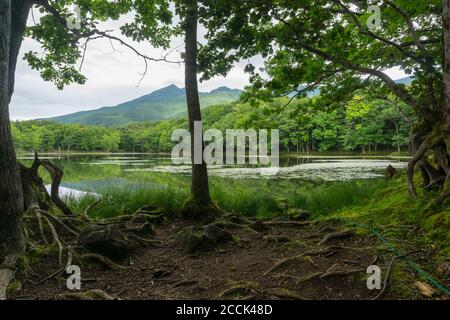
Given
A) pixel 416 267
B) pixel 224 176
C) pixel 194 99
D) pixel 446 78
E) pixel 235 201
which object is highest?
pixel 194 99

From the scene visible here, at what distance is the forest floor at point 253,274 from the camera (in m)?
3.10

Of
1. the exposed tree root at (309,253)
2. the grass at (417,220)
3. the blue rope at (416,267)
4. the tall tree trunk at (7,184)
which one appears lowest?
the exposed tree root at (309,253)

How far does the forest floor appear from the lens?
10.2ft

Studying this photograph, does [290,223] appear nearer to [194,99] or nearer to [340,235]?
[340,235]

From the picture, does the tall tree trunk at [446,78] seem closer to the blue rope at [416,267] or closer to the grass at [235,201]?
the blue rope at [416,267]

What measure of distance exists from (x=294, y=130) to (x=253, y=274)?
2180 inches

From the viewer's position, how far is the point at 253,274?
3.67m

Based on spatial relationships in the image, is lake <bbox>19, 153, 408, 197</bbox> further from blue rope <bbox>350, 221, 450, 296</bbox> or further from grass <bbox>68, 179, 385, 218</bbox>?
A: blue rope <bbox>350, 221, 450, 296</bbox>

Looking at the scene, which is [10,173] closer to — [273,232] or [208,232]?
[208,232]

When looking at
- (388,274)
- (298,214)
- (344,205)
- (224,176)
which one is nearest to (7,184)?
(388,274)

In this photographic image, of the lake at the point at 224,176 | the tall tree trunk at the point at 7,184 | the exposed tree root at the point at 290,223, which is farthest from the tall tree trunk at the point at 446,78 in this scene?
the lake at the point at 224,176

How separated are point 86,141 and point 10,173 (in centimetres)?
10630

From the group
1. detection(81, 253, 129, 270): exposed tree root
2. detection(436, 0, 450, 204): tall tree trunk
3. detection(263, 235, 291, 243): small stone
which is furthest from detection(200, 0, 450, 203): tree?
detection(81, 253, 129, 270): exposed tree root

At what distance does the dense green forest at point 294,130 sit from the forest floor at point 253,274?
350 cm
